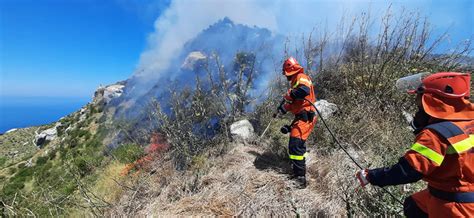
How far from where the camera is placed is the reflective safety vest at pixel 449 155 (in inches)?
71.4

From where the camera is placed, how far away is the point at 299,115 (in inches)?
162

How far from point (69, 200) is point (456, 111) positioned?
15.5 ft

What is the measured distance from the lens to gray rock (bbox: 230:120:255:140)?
6.30m

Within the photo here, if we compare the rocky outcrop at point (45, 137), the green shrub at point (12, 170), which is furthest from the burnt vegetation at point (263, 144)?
the rocky outcrop at point (45, 137)

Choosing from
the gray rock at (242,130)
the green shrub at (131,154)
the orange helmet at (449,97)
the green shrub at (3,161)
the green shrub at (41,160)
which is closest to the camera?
the orange helmet at (449,97)

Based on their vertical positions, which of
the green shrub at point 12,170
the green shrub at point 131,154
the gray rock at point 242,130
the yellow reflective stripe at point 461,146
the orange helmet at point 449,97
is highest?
the orange helmet at point 449,97

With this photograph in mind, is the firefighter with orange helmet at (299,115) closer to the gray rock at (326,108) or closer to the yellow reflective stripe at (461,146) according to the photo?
the yellow reflective stripe at (461,146)

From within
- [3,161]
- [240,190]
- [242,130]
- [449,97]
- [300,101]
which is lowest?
[3,161]

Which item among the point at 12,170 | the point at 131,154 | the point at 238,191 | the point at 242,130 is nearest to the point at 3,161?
the point at 12,170

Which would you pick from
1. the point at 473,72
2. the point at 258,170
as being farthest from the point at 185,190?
the point at 473,72

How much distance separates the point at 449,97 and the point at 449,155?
1.19 ft

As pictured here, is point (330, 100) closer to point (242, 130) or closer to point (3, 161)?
point (242, 130)

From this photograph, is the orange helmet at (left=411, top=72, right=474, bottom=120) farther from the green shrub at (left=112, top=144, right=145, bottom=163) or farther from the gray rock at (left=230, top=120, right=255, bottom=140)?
the green shrub at (left=112, top=144, right=145, bottom=163)

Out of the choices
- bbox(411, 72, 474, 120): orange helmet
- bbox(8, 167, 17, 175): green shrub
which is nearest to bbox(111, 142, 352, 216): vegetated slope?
bbox(411, 72, 474, 120): orange helmet
